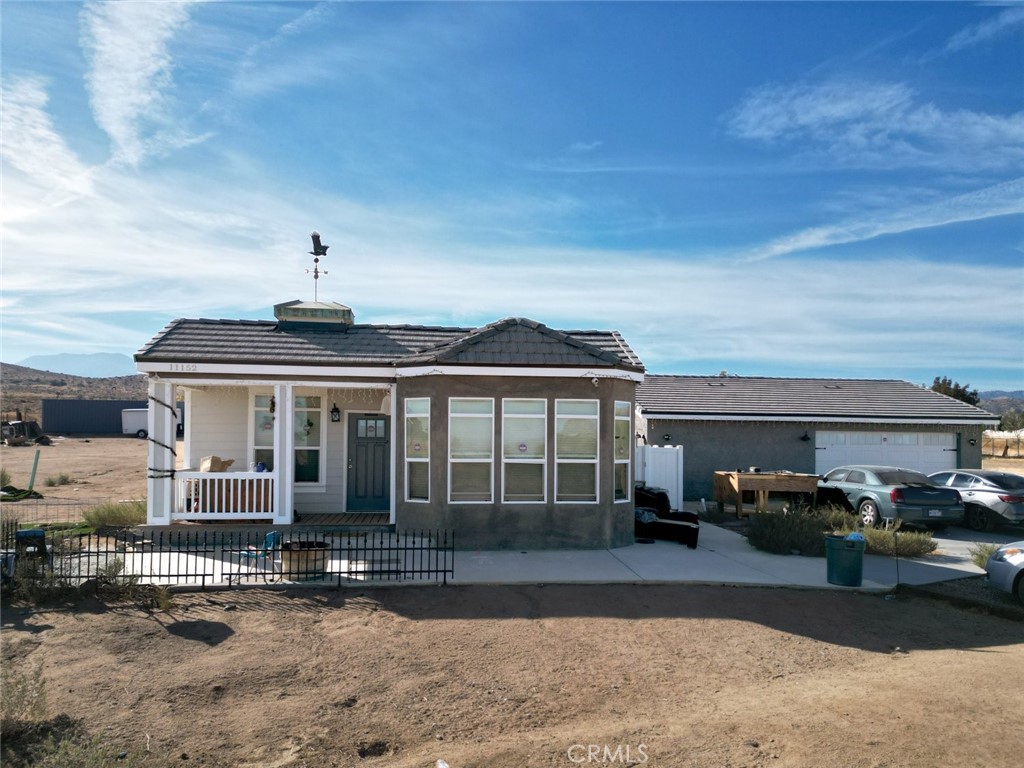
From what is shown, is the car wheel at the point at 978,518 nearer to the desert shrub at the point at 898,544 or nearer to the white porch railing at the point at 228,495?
the desert shrub at the point at 898,544

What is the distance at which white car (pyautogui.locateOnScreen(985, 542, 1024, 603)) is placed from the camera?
9.10 meters

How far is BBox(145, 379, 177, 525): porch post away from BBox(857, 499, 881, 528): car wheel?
13913 millimetres

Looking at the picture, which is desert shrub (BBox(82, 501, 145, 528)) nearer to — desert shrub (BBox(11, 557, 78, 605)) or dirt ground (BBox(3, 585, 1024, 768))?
desert shrub (BBox(11, 557, 78, 605))

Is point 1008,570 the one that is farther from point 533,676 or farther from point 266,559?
Answer: point 266,559

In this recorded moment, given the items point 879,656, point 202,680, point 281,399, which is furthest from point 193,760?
point 281,399

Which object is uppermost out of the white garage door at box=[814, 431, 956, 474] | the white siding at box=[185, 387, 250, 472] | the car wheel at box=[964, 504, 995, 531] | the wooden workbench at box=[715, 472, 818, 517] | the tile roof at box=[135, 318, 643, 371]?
the tile roof at box=[135, 318, 643, 371]

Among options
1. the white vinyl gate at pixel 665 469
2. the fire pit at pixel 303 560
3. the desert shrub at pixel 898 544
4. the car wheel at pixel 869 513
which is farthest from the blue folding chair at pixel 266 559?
the car wheel at pixel 869 513

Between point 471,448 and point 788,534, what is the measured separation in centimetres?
581

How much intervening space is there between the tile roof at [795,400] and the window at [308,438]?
9351mm

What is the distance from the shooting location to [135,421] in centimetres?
4662

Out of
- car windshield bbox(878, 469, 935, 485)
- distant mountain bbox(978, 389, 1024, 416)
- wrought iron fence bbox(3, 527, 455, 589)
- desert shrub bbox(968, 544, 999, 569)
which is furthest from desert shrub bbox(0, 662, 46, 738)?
distant mountain bbox(978, 389, 1024, 416)

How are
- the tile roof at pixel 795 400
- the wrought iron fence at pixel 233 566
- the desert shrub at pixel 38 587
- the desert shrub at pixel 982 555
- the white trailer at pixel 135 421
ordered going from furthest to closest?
1. the white trailer at pixel 135 421
2. the tile roof at pixel 795 400
3. the desert shrub at pixel 982 555
4. the wrought iron fence at pixel 233 566
5. the desert shrub at pixel 38 587

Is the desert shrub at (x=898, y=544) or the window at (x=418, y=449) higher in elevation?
the window at (x=418, y=449)

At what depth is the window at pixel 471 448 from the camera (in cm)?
1219
